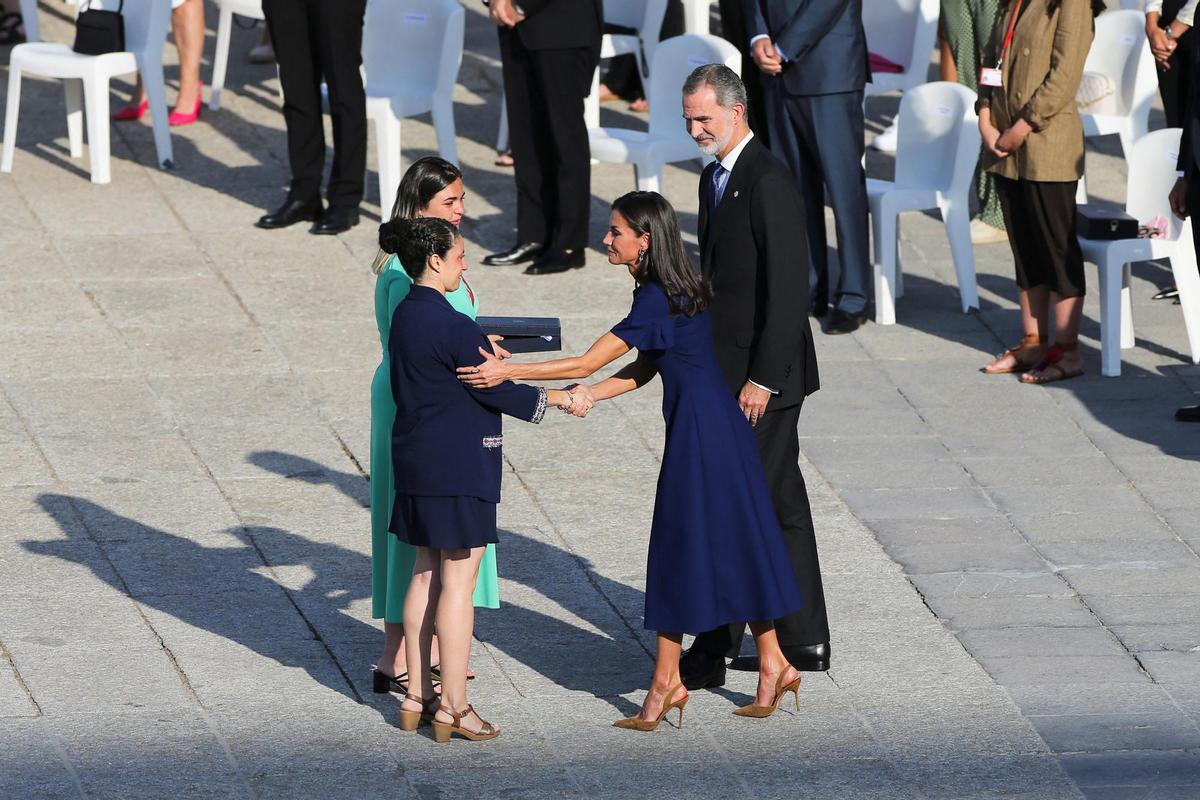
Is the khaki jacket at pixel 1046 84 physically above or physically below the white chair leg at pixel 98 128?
above

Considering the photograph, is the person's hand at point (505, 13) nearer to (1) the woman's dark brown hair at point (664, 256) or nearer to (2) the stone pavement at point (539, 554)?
(2) the stone pavement at point (539, 554)

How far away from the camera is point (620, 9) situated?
11.9 meters

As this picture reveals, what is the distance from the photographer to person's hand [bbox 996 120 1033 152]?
8.38 metres

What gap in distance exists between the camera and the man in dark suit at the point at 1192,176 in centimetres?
791

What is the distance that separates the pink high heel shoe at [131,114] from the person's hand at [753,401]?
7.33 m

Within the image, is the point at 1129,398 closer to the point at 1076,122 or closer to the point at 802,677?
the point at 1076,122

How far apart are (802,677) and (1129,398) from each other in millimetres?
3007

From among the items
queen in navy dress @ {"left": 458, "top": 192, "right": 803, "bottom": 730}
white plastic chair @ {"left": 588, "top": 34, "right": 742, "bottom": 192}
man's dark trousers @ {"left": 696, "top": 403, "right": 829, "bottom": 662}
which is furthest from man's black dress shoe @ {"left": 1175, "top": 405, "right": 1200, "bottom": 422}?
queen in navy dress @ {"left": 458, "top": 192, "right": 803, "bottom": 730}

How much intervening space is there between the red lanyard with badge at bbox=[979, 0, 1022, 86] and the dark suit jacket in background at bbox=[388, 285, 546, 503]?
379 centimetres

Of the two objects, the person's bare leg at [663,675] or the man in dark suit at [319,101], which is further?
the man in dark suit at [319,101]

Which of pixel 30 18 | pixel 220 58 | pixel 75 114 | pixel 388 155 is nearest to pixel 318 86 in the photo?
pixel 388 155

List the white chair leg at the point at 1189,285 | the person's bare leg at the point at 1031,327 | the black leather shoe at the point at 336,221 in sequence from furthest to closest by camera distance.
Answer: the black leather shoe at the point at 336,221, the white chair leg at the point at 1189,285, the person's bare leg at the point at 1031,327

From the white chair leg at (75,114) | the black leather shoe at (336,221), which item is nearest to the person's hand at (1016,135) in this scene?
the black leather shoe at (336,221)

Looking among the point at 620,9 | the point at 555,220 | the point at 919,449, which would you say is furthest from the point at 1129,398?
the point at 620,9
